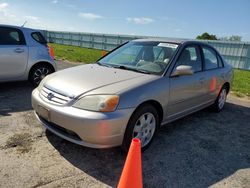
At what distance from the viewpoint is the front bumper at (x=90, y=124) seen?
2988mm

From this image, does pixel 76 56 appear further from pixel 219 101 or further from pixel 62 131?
pixel 62 131

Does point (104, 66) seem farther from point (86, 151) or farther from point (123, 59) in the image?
point (86, 151)

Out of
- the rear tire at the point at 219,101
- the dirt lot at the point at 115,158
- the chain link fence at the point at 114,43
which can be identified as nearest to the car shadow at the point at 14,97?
the dirt lot at the point at 115,158

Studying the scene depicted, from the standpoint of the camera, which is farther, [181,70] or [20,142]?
[181,70]

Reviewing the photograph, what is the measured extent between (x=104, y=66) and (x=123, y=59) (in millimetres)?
382

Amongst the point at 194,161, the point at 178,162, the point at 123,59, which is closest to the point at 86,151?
the point at 178,162

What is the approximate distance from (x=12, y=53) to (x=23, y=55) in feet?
0.92

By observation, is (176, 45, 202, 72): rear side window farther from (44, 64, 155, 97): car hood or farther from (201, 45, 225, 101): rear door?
(44, 64, 155, 97): car hood

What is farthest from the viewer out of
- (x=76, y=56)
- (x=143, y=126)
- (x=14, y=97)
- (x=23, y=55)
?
(x=76, y=56)

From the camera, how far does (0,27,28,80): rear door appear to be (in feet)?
19.8

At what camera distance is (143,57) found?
14.6 feet

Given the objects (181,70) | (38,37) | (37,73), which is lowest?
(37,73)

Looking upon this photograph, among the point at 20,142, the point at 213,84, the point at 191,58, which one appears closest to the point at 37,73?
the point at 20,142

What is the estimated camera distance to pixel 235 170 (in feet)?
11.3
